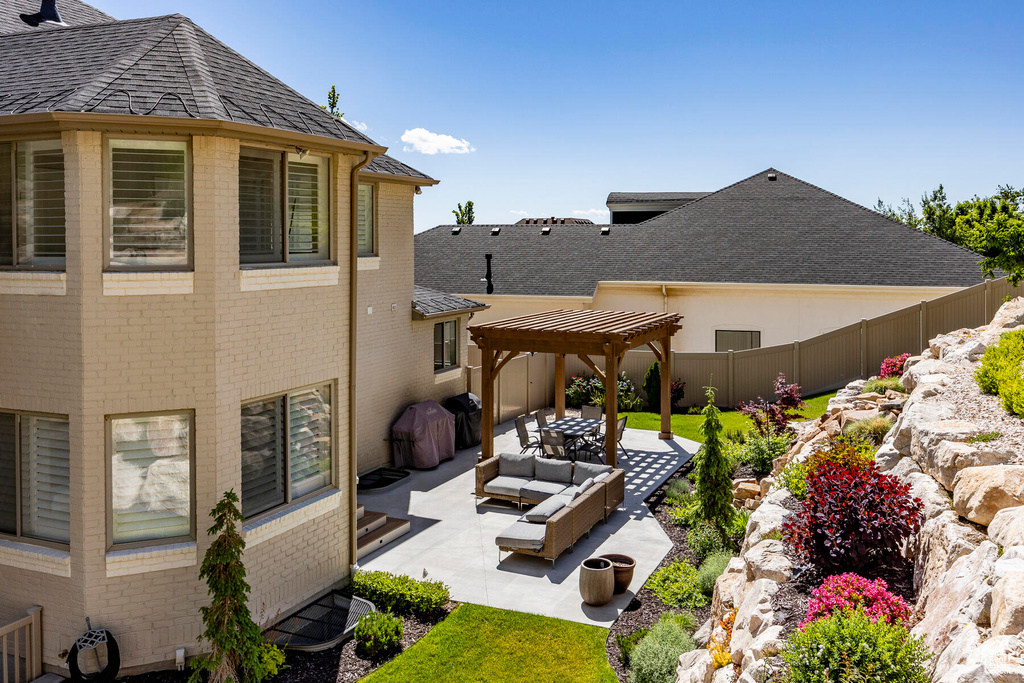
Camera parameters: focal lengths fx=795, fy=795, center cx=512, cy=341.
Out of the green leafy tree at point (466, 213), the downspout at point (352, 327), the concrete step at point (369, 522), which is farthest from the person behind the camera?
the green leafy tree at point (466, 213)

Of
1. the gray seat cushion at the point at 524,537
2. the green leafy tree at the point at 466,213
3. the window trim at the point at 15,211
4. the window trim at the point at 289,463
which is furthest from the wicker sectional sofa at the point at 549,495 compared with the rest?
the green leafy tree at the point at 466,213

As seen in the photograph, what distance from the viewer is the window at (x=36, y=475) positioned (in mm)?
9406

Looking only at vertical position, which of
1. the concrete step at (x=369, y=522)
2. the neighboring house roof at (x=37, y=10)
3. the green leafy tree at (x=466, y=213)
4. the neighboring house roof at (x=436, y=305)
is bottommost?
the concrete step at (x=369, y=522)

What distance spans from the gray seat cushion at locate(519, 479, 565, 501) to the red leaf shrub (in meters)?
7.10

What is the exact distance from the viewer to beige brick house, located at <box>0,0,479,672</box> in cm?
905

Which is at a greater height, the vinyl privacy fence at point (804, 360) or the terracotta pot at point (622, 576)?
the vinyl privacy fence at point (804, 360)

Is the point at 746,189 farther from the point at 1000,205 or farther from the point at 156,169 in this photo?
the point at 156,169

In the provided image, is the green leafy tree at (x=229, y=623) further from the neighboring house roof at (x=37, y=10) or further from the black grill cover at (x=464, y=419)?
the black grill cover at (x=464, y=419)

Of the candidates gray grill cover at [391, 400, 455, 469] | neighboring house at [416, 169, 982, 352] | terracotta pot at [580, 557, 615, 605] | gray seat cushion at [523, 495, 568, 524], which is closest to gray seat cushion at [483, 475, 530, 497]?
gray seat cushion at [523, 495, 568, 524]

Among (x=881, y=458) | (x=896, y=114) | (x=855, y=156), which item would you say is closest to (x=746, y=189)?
(x=896, y=114)

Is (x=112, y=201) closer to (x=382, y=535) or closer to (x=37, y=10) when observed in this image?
(x=382, y=535)

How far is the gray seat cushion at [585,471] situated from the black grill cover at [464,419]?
5.62 m

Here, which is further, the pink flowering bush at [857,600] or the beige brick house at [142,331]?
the beige brick house at [142,331]

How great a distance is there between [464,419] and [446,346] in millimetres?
2111
